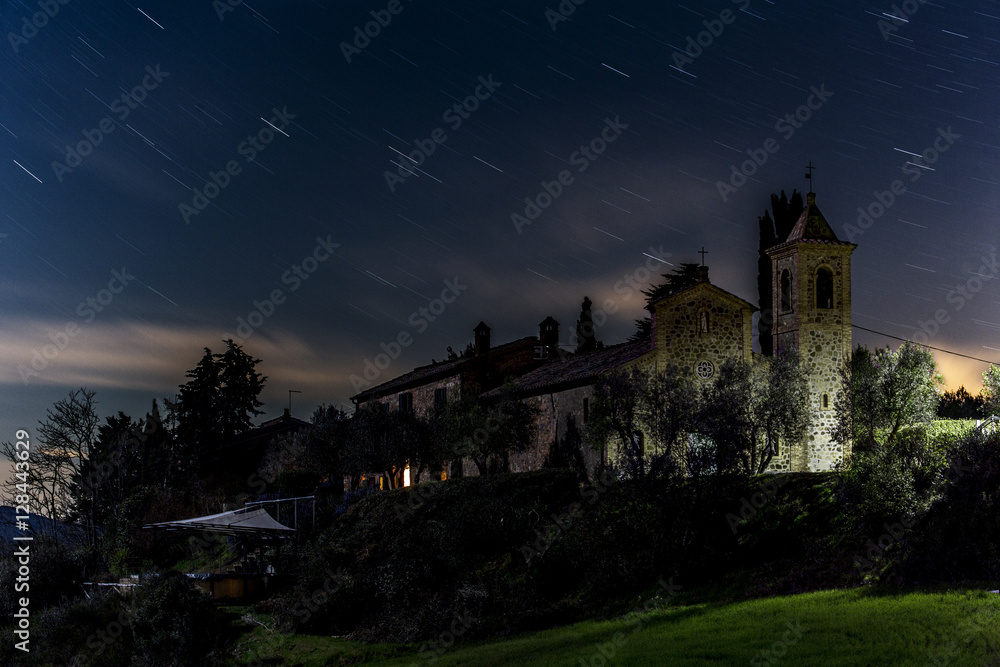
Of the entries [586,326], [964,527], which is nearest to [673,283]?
[586,326]

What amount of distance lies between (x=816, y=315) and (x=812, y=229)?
141 inches

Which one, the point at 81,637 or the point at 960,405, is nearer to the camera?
the point at 81,637

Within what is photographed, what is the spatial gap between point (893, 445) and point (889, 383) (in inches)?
486

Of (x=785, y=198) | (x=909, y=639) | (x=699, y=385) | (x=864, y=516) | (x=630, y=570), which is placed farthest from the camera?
(x=785, y=198)

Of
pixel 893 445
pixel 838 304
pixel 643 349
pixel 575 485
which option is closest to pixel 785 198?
pixel 838 304

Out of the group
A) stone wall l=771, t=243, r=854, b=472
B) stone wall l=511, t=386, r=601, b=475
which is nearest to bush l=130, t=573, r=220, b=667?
stone wall l=511, t=386, r=601, b=475

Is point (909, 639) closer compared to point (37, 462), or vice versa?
point (909, 639)

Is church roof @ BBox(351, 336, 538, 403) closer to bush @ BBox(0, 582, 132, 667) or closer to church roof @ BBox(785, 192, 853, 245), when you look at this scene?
church roof @ BBox(785, 192, 853, 245)

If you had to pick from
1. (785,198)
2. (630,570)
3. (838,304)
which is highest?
(785,198)

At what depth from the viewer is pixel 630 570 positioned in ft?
66.0

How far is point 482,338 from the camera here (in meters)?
48.6

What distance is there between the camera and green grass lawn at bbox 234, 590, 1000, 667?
41.3 feet

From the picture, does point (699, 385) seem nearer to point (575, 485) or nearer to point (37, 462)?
point (575, 485)

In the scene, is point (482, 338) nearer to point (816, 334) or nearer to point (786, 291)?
point (786, 291)
